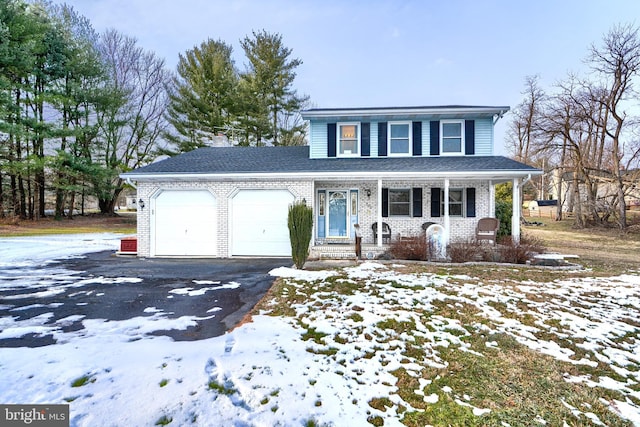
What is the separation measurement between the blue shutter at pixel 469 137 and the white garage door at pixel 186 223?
9.31 meters

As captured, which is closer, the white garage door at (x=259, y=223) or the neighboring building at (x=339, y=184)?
the neighboring building at (x=339, y=184)

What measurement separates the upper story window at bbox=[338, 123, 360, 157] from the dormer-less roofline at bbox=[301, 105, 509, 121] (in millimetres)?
452

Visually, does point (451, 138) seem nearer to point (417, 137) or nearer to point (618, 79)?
point (417, 137)

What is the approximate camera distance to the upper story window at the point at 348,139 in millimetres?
11633

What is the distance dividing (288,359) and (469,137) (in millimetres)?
10903

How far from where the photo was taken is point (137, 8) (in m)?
15.7

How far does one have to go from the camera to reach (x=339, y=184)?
453 inches

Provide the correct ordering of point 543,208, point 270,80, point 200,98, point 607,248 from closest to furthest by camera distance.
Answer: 1. point 607,248
2. point 270,80
3. point 200,98
4. point 543,208

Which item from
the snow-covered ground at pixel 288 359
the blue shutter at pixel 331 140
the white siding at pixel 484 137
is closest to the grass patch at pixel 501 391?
the snow-covered ground at pixel 288 359

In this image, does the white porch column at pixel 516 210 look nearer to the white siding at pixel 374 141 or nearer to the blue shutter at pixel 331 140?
the white siding at pixel 374 141

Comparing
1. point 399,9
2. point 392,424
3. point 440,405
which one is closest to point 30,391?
point 392,424

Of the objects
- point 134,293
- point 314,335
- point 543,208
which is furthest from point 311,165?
point 543,208

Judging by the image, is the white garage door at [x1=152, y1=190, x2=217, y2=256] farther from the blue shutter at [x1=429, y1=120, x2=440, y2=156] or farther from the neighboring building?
the blue shutter at [x1=429, y1=120, x2=440, y2=156]

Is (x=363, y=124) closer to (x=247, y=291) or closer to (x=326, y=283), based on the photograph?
(x=326, y=283)
